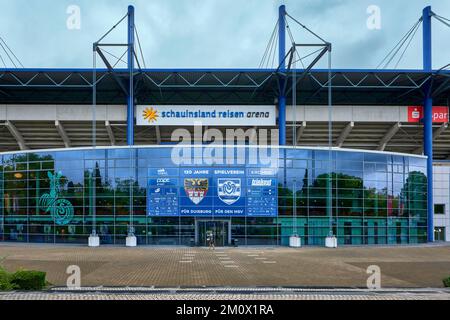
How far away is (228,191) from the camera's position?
34.1 m

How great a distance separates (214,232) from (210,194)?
3.20m

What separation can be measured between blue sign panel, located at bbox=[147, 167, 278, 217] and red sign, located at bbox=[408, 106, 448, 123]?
21.0 m

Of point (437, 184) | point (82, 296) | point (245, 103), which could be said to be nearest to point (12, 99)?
point (245, 103)

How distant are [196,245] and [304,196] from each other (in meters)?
10.0

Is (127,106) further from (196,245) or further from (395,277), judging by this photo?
(395,277)

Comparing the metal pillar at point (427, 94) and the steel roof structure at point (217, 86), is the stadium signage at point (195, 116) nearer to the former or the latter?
the steel roof structure at point (217, 86)

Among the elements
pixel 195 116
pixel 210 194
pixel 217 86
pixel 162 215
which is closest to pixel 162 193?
pixel 162 215

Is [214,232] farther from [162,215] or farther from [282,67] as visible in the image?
[282,67]

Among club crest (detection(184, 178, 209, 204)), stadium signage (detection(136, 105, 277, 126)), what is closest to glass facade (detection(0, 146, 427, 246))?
club crest (detection(184, 178, 209, 204))

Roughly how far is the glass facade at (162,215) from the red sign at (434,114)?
414 inches

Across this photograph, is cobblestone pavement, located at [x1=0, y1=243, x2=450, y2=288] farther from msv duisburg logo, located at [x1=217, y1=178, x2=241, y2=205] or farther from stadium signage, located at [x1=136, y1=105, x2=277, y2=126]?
stadium signage, located at [x1=136, y1=105, x2=277, y2=126]

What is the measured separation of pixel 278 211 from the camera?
34281 millimetres

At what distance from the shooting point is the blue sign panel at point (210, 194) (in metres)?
33.9
